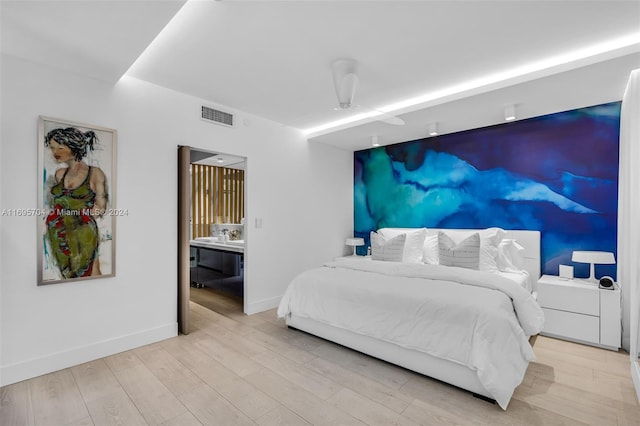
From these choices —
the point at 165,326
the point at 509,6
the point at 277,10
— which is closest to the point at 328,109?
the point at 277,10

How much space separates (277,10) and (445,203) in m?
3.46

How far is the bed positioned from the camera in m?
2.06

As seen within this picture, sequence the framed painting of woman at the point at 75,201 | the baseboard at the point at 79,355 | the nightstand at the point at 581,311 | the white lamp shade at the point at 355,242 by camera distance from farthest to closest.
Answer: the white lamp shade at the point at 355,242, the nightstand at the point at 581,311, the framed painting of woman at the point at 75,201, the baseboard at the point at 79,355

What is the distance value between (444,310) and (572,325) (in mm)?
1788

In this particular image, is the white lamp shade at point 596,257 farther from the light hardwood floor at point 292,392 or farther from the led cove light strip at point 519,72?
the led cove light strip at point 519,72

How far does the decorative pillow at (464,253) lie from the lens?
329 centimetres

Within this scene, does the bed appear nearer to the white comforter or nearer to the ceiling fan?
the white comforter

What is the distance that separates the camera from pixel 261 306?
4.04m

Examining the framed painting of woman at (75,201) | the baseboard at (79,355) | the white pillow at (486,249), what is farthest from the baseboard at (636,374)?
the framed painting of woman at (75,201)

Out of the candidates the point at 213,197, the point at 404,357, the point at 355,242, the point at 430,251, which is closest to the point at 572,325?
the point at 430,251

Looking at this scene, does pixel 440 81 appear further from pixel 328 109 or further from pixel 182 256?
pixel 182 256

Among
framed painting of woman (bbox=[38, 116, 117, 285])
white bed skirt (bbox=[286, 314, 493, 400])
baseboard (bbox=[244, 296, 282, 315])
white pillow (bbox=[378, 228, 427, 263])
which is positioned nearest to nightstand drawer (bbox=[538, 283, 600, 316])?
white pillow (bbox=[378, 228, 427, 263])

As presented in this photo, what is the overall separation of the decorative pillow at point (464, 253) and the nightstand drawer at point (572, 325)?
0.86m

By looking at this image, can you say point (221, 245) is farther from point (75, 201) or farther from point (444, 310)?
point (444, 310)
